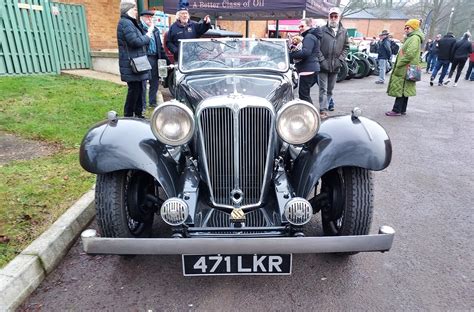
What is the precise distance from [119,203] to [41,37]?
24.9 ft

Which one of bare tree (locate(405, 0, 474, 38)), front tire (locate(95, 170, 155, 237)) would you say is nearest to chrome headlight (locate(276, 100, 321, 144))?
front tire (locate(95, 170, 155, 237))

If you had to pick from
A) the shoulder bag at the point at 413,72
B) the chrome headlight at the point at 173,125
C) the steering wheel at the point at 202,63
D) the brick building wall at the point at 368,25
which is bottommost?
the brick building wall at the point at 368,25

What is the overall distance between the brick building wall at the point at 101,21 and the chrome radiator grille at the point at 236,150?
357 inches

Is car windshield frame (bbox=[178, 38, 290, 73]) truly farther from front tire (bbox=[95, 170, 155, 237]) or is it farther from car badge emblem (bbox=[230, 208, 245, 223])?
car badge emblem (bbox=[230, 208, 245, 223])

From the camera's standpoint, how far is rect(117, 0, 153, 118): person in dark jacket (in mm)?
5059

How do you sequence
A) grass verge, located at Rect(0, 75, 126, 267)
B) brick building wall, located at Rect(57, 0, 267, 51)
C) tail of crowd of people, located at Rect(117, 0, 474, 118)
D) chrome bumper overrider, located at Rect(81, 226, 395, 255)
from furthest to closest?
1. brick building wall, located at Rect(57, 0, 267, 51)
2. tail of crowd of people, located at Rect(117, 0, 474, 118)
3. grass verge, located at Rect(0, 75, 126, 267)
4. chrome bumper overrider, located at Rect(81, 226, 395, 255)

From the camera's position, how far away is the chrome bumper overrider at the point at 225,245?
1.98 m

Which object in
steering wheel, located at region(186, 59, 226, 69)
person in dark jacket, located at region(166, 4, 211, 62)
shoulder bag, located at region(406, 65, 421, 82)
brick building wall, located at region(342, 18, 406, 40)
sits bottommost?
brick building wall, located at region(342, 18, 406, 40)

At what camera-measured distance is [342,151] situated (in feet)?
7.96

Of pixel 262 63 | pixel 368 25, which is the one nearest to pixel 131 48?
pixel 262 63

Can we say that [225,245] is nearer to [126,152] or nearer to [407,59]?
[126,152]

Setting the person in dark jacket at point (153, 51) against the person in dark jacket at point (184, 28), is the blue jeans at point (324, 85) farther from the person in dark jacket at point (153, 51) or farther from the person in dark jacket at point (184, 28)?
the person in dark jacket at point (153, 51)

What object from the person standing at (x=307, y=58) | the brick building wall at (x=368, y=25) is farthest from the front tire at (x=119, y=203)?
the brick building wall at (x=368, y=25)

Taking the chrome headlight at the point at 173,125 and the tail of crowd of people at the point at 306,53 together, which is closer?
the chrome headlight at the point at 173,125
